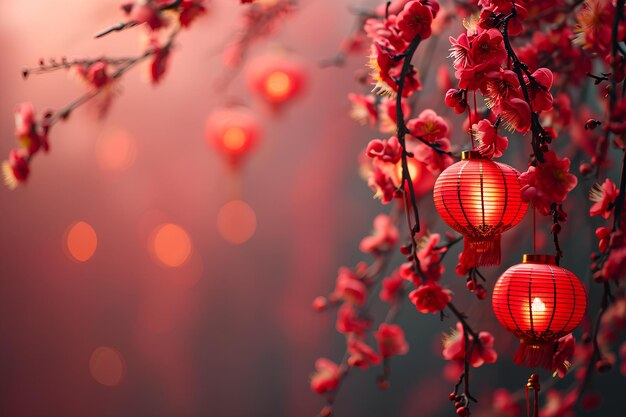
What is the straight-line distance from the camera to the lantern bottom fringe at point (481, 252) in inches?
46.1

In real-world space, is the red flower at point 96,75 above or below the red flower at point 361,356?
above

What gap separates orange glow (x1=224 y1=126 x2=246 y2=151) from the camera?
264cm

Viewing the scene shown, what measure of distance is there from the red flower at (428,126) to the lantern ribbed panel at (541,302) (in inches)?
10.0

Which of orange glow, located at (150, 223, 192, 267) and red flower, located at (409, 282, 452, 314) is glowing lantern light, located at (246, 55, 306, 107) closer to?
orange glow, located at (150, 223, 192, 267)

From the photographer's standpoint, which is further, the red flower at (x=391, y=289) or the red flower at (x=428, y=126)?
the red flower at (x=391, y=289)

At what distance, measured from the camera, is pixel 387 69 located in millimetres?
1125

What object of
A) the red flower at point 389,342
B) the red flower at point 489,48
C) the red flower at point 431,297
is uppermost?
the red flower at point 489,48

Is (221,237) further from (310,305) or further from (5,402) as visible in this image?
(5,402)

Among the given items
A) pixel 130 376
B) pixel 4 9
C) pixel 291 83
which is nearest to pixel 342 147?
pixel 291 83

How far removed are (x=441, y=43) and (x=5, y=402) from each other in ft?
6.75

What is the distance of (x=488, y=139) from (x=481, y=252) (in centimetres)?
19

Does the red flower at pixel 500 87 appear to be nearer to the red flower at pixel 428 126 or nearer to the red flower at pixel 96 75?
the red flower at pixel 428 126

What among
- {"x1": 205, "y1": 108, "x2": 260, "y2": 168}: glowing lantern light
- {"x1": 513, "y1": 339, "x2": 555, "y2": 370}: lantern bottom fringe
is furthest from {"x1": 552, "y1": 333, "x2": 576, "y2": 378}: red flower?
{"x1": 205, "y1": 108, "x2": 260, "y2": 168}: glowing lantern light

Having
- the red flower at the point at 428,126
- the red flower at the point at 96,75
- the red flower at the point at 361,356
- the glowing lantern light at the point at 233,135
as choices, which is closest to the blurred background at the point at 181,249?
the glowing lantern light at the point at 233,135
